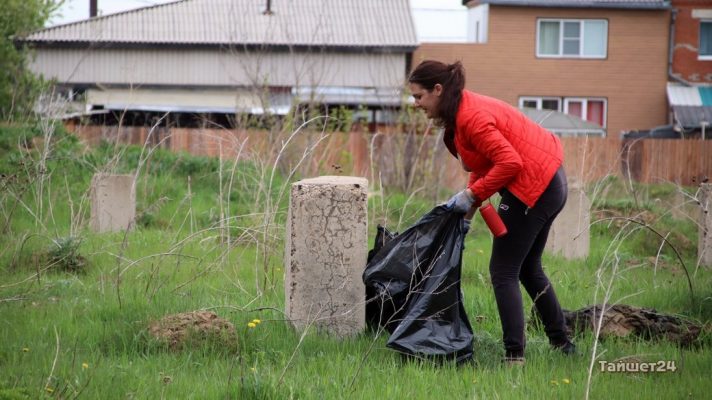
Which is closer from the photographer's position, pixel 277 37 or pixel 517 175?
pixel 517 175

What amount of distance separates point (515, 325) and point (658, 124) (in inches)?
1321

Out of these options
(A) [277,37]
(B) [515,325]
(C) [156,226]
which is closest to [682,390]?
(B) [515,325]

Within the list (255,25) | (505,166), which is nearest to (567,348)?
(505,166)

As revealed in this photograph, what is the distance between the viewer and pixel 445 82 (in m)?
5.12

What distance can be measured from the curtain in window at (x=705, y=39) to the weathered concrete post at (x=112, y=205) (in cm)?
3142

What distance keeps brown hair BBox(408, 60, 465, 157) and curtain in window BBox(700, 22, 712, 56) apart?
34.6m

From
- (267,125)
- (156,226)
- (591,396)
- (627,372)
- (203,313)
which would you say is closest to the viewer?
(591,396)

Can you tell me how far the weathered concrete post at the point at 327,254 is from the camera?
A: 18.9 ft

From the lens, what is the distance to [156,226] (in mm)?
11211

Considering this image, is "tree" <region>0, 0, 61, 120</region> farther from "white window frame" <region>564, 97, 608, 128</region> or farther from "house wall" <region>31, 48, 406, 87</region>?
"white window frame" <region>564, 97, 608, 128</region>

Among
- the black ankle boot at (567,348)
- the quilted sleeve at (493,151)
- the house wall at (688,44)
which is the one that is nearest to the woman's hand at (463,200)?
the quilted sleeve at (493,151)

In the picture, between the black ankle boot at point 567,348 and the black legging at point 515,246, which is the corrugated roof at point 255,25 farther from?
the black legging at point 515,246

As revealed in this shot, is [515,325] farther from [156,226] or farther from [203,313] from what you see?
[156,226]

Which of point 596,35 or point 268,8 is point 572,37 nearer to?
point 596,35
